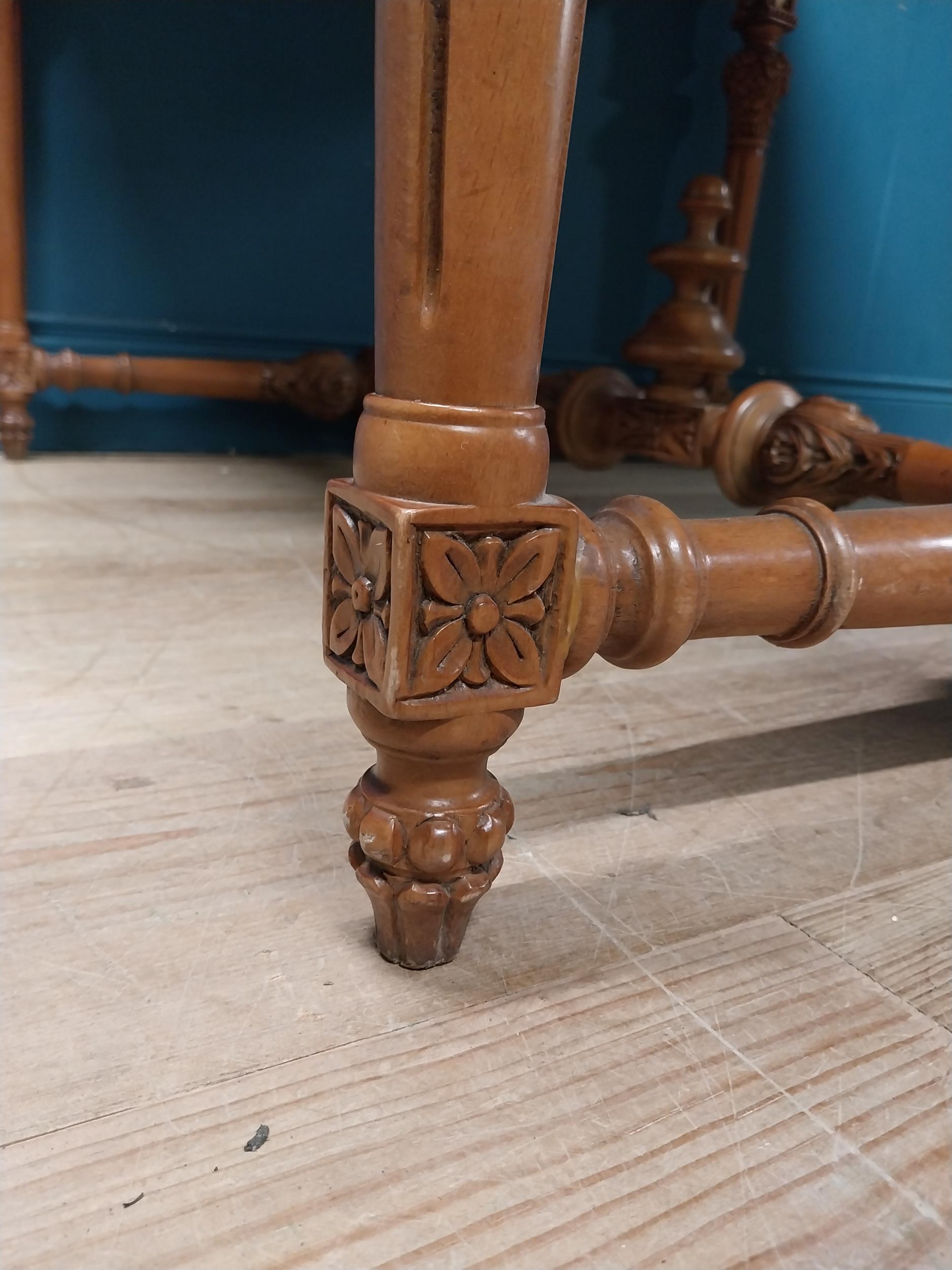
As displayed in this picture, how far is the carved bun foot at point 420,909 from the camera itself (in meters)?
0.41

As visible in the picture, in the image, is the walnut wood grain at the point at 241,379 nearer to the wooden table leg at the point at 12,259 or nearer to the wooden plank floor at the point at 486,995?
the wooden table leg at the point at 12,259

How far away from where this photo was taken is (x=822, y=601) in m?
0.47

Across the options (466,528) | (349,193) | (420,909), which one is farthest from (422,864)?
(349,193)

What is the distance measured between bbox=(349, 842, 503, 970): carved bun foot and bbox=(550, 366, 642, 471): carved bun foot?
2.91 feet

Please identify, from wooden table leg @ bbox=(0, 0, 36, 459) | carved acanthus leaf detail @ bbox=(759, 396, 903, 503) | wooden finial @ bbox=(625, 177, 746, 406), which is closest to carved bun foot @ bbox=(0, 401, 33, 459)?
wooden table leg @ bbox=(0, 0, 36, 459)

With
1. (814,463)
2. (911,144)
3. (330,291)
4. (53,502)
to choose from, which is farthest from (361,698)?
(911,144)

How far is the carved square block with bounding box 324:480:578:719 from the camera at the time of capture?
0.35 metres

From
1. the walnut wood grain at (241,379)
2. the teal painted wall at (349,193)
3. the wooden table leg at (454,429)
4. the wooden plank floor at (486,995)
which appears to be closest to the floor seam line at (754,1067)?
the wooden plank floor at (486,995)

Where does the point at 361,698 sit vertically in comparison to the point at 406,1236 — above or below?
above

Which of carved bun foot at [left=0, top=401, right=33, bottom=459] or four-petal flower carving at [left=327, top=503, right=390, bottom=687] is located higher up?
four-petal flower carving at [left=327, top=503, right=390, bottom=687]

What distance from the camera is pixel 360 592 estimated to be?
37 cm

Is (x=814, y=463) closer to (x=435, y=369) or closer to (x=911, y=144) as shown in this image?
(x=435, y=369)

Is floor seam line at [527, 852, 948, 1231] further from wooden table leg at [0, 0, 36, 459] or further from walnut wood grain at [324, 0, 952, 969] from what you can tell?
wooden table leg at [0, 0, 36, 459]

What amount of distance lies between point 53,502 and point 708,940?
0.95 metres
